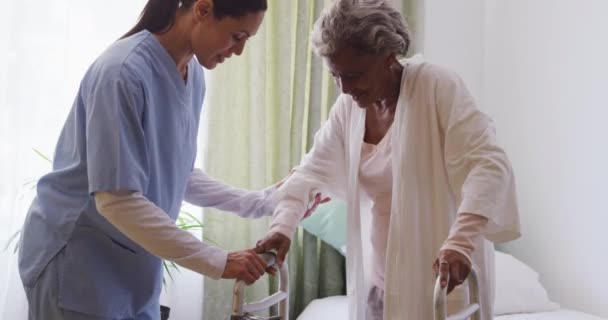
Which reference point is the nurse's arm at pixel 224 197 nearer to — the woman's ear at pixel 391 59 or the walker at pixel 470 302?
the woman's ear at pixel 391 59

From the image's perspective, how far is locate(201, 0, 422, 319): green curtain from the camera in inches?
111

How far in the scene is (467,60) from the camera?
345cm

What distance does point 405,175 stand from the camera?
1.43m

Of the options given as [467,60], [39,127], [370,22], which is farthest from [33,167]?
[467,60]

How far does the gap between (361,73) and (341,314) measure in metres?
1.31

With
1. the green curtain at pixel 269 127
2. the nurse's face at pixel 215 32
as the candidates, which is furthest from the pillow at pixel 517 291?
the nurse's face at pixel 215 32

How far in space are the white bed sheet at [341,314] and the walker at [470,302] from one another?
3.97 feet

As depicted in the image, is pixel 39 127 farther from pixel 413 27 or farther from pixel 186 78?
pixel 413 27

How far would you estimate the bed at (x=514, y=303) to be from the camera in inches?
102

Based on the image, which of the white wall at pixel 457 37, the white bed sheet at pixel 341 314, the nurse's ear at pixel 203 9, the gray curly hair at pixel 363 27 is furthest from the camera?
the white wall at pixel 457 37

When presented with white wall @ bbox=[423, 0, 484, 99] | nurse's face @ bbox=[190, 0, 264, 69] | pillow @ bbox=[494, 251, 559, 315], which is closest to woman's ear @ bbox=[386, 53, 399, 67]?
nurse's face @ bbox=[190, 0, 264, 69]

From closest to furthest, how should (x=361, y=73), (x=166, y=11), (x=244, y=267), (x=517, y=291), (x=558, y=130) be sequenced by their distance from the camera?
(x=244, y=267)
(x=166, y=11)
(x=361, y=73)
(x=517, y=291)
(x=558, y=130)

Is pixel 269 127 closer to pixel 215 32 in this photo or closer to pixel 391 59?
pixel 391 59

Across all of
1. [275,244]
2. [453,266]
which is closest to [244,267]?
[275,244]
